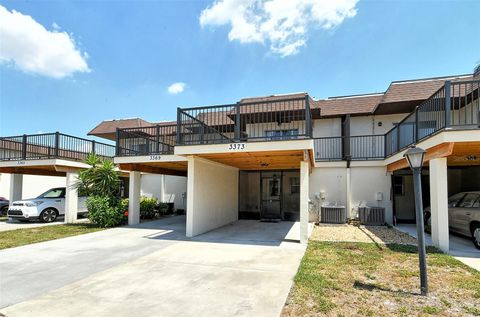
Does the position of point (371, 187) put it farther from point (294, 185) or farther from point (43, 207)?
point (43, 207)

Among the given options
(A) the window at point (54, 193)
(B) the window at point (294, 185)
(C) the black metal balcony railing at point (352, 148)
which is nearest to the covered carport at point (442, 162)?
(C) the black metal balcony railing at point (352, 148)

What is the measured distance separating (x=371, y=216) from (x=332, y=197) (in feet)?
6.10

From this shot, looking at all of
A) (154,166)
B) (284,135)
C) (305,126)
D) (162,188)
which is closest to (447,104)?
(305,126)

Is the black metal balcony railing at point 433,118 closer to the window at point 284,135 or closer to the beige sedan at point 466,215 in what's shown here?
the beige sedan at point 466,215

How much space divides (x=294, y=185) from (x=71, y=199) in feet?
35.8

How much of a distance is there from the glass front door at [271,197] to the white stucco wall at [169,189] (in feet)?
17.3

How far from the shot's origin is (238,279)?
4.85 m

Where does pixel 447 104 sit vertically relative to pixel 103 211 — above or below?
above

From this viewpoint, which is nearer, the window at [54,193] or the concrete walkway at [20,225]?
the concrete walkway at [20,225]

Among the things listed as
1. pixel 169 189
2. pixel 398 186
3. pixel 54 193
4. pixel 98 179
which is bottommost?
pixel 54 193

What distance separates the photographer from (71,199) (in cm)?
1295

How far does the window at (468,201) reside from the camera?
7.91m

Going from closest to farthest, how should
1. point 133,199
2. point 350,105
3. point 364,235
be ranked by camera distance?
point 364,235, point 133,199, point 350,105

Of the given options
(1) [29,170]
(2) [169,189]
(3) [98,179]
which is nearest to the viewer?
(3) [98,179]
